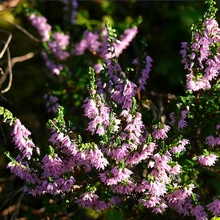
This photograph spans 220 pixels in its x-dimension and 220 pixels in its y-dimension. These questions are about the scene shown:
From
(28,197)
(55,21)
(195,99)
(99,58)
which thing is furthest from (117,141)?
(55,21)

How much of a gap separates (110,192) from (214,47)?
1136mm

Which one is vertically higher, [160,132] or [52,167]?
[160,132]

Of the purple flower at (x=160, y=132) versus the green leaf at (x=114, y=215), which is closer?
the purple flower at (x=160, y=132)

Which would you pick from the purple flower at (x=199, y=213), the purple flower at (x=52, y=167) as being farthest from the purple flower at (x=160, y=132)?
the purple flower at (x=52, y=167)

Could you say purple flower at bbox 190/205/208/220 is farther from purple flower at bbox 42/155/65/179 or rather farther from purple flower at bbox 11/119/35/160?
purple flower at bbox 11/119/35/160

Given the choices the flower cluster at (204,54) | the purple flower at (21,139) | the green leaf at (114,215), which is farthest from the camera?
the green leaf at (114,215)

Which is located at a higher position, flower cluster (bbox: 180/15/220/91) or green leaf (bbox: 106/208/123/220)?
flower cluster (bbox: 180/15/220/91)

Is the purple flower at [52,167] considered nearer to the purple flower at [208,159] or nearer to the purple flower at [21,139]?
the purple flower at [21,139]

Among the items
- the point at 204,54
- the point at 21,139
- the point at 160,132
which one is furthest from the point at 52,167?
the point at 204,54

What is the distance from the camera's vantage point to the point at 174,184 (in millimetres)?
2674

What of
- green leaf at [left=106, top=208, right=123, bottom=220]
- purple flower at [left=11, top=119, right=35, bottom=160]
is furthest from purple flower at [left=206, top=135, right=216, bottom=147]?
purple flower at [left=11, top=119, right=35, bottom=160]

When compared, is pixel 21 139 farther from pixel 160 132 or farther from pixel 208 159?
pixel 208 159

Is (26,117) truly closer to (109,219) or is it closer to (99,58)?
(99,58)

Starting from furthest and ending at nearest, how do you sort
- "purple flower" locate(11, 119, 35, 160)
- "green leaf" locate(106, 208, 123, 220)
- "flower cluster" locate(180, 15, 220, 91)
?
"green leaf" locate(106, 208, 123, 220), "flower cluster" locate(180, 15, 220, 91), "purple flower" locate(11, 119, 35, 160)
